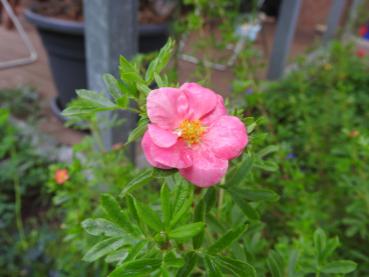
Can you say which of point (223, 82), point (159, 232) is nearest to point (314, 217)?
point (159, 232)

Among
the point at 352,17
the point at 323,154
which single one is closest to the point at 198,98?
the point at 323,154

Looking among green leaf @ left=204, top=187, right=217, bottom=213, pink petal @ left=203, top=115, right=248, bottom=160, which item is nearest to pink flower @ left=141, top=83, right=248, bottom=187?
pink petal @ left=203, top=115, right=248, bottom=160

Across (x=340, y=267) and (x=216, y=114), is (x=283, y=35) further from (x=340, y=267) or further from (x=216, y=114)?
(x=216, y=114)

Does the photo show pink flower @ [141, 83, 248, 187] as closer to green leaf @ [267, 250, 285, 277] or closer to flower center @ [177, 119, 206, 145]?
flower center @ [177, 119, 206, 145]

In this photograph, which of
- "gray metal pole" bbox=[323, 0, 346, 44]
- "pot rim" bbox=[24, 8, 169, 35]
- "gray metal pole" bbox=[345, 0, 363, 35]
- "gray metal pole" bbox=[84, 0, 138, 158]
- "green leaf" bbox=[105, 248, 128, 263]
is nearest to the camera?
"green leaf" bbox=[105, 248, 128, 263]

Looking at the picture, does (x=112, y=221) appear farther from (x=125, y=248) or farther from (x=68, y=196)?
(x=68, y=196)

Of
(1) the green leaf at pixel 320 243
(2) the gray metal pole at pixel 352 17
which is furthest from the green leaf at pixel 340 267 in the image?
(2) the gray metal pole at pixel 352 17
